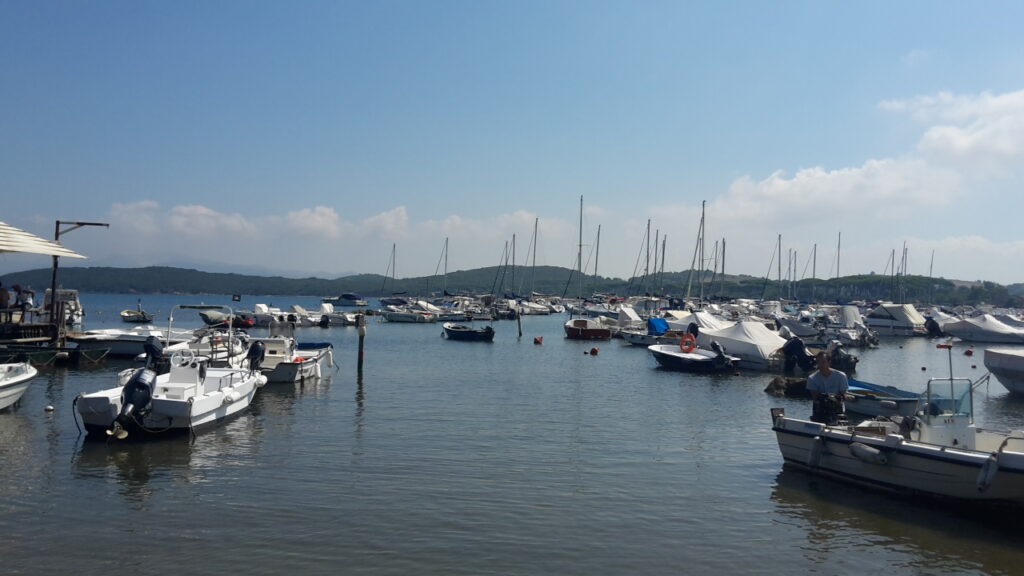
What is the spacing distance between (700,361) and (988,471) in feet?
102

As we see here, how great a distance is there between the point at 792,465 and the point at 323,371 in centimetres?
2785

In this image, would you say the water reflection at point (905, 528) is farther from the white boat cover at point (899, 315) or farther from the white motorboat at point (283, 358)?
the white boat cover at point (899, 315)

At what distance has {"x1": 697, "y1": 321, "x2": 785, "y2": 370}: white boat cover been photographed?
1854 inches

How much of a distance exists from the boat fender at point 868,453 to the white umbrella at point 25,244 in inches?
1135

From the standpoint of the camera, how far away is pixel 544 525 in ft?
48.6

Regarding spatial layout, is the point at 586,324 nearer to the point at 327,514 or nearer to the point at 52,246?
the point at 52,246

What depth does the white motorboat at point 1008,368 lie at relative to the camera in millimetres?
34375

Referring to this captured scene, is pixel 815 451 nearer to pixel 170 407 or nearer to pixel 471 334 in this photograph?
pixel 170 407

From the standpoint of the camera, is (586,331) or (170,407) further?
(586,331)

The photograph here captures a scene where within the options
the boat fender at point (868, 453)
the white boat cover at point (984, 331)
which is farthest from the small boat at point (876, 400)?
the white boat cover at point (984, 331)

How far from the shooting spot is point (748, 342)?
47.9 meters

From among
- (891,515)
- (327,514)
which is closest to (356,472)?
(327,514)

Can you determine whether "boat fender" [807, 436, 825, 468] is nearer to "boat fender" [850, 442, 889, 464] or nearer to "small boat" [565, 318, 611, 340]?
"boat fender" [850, 442, 889, 464]

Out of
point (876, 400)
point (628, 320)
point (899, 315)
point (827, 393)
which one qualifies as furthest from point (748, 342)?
point (899, 315)
